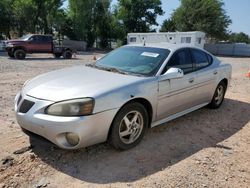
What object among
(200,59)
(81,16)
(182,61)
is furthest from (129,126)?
(81,16)

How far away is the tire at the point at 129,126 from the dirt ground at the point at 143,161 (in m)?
0.14

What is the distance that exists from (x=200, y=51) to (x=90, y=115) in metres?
3.14

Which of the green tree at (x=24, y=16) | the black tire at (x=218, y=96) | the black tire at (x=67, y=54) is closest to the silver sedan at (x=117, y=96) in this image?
the black tire at (x=218, y=96)

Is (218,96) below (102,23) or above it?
below

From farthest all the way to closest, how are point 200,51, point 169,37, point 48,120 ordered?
point 169,37, point 200,51, point 48,120

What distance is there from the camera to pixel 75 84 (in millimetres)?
3639

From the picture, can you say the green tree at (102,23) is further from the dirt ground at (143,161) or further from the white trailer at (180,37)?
the dirt ground at (143,161)

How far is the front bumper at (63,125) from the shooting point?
3182 mm

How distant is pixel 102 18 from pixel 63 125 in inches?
1438

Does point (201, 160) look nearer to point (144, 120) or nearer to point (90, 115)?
point (144, 120)

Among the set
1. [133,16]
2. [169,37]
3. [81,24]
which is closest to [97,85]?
[169,37]

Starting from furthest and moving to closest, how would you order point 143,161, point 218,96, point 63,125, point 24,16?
point 24,16 → point 218,96 → point 143,161 → point 63,125

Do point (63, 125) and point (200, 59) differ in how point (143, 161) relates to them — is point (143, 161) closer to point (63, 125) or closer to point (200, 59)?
point (63, 125)

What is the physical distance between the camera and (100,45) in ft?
127
